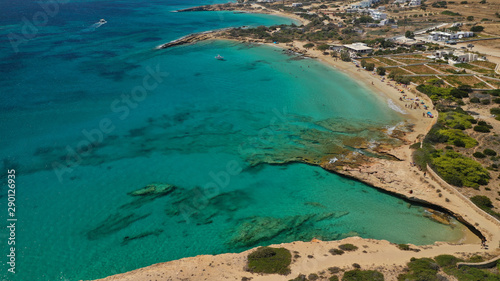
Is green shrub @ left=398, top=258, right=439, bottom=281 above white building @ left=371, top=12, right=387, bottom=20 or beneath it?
beneath

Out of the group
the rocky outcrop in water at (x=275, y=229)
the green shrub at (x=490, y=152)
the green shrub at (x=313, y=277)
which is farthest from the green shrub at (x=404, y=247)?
the green shrub at (x=490, y=152)

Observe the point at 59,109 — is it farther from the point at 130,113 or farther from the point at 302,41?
the point at 302,41

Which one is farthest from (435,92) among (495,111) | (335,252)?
(335,252)

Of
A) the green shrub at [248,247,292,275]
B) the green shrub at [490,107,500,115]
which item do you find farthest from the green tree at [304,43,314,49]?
the green shrub at [248,247,292,275]

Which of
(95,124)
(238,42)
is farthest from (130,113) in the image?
(238,42)

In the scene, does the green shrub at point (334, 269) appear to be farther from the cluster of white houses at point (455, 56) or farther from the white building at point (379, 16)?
the white building at point (379, 16)

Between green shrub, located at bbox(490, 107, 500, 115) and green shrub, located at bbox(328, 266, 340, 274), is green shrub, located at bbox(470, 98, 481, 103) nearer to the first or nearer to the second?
green shrub, located at bbox(490, 107, 500, 115)
